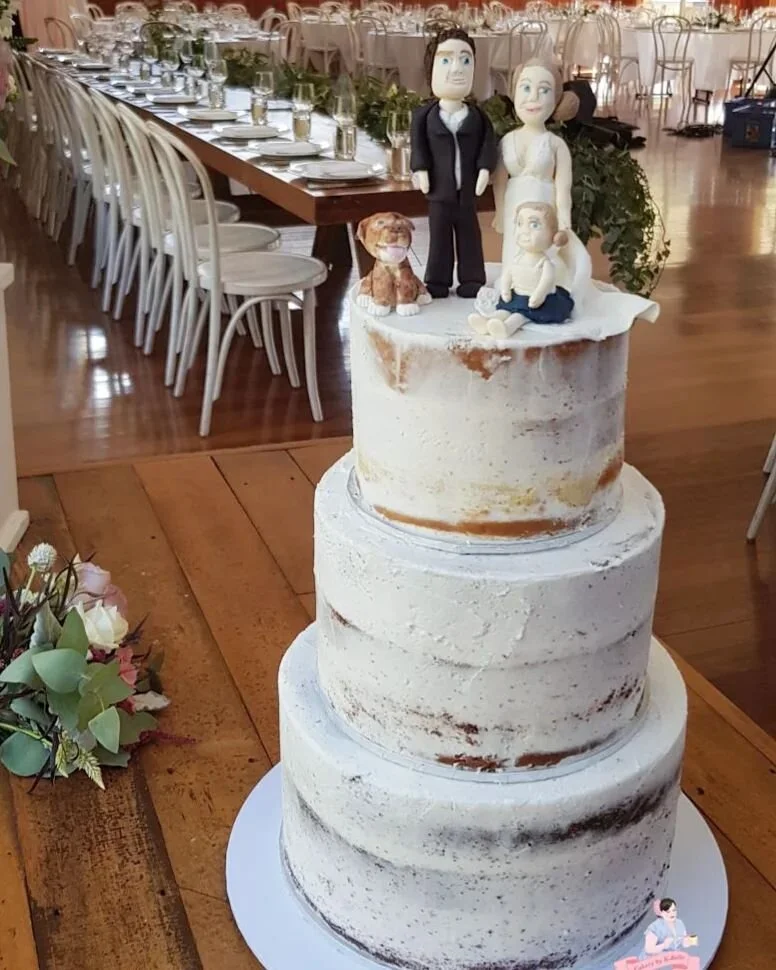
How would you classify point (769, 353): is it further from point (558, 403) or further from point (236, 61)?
point (558, 403)

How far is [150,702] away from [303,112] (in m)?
2.74

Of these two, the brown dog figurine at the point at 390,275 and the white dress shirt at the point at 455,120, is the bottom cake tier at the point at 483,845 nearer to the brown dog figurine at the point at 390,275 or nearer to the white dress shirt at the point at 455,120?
the brown dog figurine at the point at 390,275

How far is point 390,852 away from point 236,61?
5189mm

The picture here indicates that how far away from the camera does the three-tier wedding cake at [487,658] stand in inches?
51.1

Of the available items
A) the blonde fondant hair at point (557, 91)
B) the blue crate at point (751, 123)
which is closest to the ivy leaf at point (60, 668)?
the blonde fondant hair at point (557, 91)

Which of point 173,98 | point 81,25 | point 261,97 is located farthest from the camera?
point 81,25

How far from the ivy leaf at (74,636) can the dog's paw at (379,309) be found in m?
0.79

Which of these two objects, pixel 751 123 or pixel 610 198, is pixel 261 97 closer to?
pixel 610 198

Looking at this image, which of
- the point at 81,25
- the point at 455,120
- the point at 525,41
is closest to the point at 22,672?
the point at 455,120

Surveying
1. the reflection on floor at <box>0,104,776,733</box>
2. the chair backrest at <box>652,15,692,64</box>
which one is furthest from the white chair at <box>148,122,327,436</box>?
the chair backrest at <box>652,15,692,64</box>

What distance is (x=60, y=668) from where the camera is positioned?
176 centimetres

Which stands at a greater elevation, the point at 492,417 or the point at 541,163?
the point at 541,163

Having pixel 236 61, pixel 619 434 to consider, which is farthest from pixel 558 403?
pixel 236 61

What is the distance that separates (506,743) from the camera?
1372 millimetres
